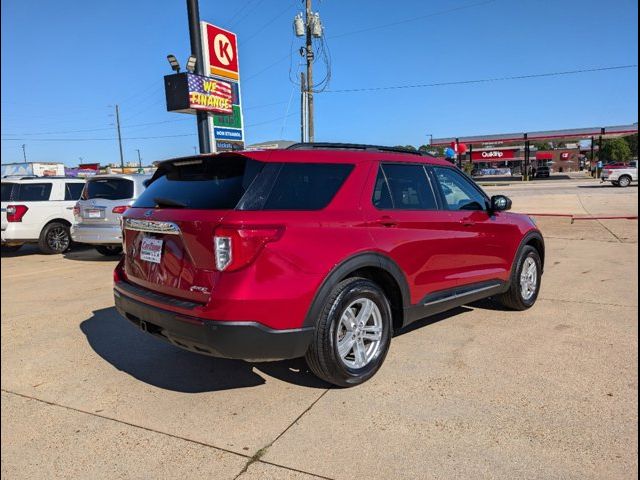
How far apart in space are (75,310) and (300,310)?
12.5 ft

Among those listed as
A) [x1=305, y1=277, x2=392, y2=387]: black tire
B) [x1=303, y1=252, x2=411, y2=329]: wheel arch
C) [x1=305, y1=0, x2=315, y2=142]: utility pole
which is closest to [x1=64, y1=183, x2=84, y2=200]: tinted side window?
[x1=303, y1=252, x2=411, y2=329]: wheel arch

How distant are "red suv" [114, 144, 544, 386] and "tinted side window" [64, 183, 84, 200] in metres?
8.14

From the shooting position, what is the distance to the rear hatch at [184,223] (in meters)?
3.11

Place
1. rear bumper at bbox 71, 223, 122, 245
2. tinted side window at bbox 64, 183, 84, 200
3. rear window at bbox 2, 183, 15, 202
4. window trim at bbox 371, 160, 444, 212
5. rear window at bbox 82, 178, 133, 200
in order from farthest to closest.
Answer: tinted side window at bbox 64, 183, 84, 200 < rear window at bbox 2, 183, 15, 202 < rear window at bbox 82, 178, 133, 200 < rear bumper at bbox 71, 223, 122, 245 < window trim at bbox 371, 160, 444, 212

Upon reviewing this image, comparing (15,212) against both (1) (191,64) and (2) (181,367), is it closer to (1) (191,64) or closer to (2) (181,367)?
(1) (191,64)

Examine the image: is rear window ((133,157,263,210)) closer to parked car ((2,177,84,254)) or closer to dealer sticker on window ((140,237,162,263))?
dealer sticker on window ((140,237,162,263))

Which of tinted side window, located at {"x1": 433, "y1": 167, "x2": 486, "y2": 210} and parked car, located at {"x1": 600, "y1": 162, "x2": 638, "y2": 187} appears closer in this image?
tinted side window, located at {"x1": 433, "y1": 167, "x2": 486, "y2": 210}

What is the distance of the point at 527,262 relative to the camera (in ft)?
18.2

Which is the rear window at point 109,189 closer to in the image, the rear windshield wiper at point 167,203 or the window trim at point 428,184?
the rear windshield wiper at point 167,203

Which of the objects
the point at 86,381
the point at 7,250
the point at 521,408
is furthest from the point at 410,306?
the point at 7,250

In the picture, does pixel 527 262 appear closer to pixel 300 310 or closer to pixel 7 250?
pixel 300 310

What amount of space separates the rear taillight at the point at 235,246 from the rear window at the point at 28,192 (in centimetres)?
939

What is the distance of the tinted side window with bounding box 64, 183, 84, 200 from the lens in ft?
36.5

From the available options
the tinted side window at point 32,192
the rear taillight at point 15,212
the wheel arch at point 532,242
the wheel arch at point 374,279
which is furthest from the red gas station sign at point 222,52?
the wheel arch at point 374,279
